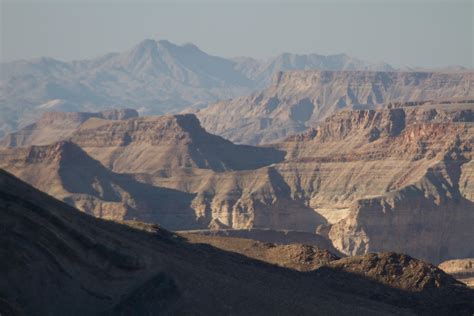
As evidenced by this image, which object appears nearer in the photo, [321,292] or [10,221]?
[10,221]

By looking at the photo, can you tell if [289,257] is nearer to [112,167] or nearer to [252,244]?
[252,244]

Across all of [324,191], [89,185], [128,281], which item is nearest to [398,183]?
[324,191]

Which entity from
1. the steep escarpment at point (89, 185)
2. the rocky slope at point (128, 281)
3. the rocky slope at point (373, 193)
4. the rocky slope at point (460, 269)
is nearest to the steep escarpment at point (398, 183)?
the rocky slope at point (373, 193)

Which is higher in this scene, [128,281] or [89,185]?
[89,185]

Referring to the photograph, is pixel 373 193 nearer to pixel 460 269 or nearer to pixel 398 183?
pixel 398 183

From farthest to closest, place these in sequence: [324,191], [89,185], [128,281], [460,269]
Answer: [324,191] → [89,185] → [460,269] → [128,281]

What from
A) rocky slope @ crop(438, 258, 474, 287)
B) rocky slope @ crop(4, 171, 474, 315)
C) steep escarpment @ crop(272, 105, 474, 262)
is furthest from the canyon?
rocky slope @ crop(4, 171, 474, 315)

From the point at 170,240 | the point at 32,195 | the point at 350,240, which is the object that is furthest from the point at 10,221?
the point at 350,240
